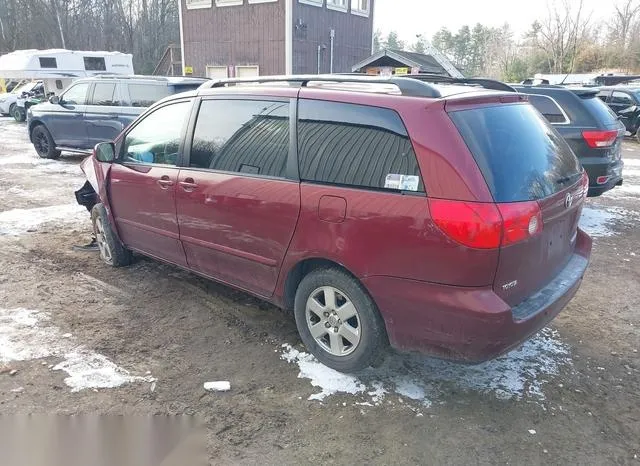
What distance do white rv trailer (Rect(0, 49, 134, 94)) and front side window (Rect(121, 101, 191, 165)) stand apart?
21963mm

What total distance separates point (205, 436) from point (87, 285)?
253 cm

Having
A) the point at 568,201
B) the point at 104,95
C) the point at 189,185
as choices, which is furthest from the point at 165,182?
the point at 104,95

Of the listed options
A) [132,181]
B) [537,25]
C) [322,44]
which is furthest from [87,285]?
[537,25]

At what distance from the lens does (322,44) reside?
22250 millimetres

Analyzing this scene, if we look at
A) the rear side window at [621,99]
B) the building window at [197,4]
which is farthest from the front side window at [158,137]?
the building window at [197,4]

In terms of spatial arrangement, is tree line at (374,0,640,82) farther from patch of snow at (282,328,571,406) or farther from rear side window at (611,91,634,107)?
patch of snow at (282,328,571,406)

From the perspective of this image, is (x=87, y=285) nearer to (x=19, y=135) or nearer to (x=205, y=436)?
(x=205, y=436)

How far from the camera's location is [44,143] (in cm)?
1196

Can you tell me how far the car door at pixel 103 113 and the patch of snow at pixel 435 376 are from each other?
27.5 ft

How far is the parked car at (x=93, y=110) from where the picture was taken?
384 inches

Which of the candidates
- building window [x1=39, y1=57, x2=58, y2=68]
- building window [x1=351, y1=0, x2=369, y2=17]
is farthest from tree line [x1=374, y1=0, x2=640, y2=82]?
building window [x1=39, y1=57, x2=58, y2=68]

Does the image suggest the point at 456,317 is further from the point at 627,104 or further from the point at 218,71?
the point at 218,71

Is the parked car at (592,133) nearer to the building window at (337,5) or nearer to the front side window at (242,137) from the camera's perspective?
the front side window at (242,137)

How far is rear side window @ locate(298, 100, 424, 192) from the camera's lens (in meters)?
2.79
